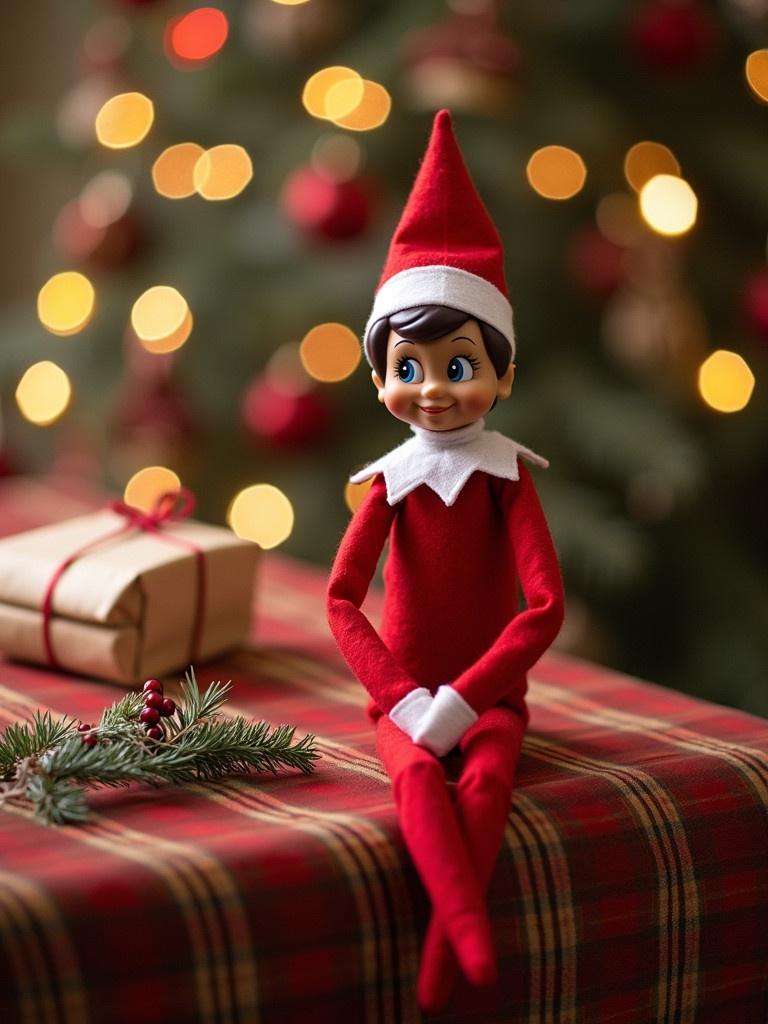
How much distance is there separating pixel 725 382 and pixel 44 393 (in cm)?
126

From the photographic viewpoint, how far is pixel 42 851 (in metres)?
0.77

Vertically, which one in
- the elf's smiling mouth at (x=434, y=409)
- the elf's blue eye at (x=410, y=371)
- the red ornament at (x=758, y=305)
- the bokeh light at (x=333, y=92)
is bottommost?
the elf's smiling mouth at (x=434, y=409)

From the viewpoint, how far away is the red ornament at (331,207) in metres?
1.99

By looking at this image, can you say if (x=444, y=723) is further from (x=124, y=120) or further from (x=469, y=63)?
(x=124, y=120)

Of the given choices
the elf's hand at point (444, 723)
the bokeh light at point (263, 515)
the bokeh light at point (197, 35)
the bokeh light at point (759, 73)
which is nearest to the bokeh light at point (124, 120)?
the bokeh light at point (197, 35)

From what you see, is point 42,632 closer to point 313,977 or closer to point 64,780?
point 64,780

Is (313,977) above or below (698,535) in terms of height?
below

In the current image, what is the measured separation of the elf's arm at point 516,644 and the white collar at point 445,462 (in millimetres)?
38

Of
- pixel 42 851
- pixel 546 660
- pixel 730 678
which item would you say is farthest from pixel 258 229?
pixel 42 851

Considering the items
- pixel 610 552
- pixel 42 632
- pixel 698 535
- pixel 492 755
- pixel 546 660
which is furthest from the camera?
pixel 698 535

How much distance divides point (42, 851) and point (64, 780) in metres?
0.09

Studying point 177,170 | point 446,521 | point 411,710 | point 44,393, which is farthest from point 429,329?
point 44,393

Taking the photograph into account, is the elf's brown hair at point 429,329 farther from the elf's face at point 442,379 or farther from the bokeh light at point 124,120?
the bokeh light at point 124,120

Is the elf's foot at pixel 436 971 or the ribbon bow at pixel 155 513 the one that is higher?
the ribbon bow at pixel 155 513
